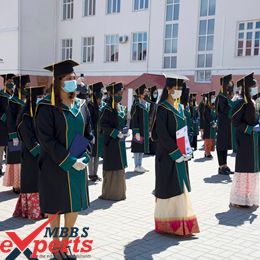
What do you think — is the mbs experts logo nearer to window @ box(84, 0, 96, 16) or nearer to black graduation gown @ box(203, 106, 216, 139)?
black graduation gown @ box(203, 106, 216, 139)

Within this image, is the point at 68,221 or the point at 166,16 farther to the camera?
the point at 166,16

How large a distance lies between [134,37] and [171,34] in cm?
322

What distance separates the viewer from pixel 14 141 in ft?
25.4

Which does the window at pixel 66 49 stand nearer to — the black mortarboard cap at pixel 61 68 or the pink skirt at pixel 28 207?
the pink skirt at pixel 28 207

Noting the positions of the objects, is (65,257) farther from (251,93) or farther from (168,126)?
(251,93)

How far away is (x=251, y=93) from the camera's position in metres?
7.20

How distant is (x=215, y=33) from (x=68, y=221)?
2270 cm

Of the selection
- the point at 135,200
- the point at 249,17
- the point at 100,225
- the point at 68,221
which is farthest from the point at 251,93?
the point at 249,17

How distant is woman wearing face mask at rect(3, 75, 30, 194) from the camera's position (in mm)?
7688

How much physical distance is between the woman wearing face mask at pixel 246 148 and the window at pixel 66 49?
28047 millimetres

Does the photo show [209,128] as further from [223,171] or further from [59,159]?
[59,159]

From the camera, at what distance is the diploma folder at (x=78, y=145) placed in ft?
14.5

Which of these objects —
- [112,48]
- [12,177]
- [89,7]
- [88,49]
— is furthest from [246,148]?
[89,7]

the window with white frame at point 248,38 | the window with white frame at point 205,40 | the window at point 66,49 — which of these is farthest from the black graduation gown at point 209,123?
the window at point 66,49
